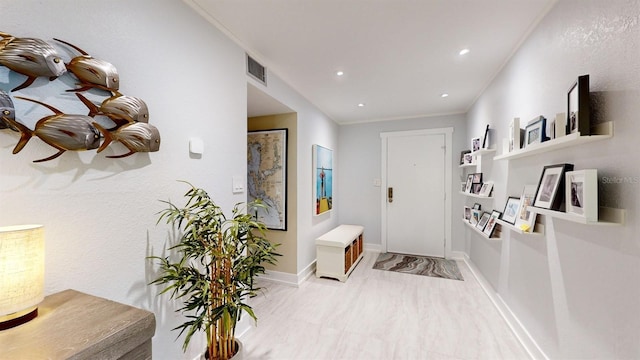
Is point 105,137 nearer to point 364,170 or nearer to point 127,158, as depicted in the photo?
point 127,158

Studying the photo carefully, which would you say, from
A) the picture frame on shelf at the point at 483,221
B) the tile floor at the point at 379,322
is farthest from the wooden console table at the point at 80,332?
the picture frame on shelf at the point at 483,221

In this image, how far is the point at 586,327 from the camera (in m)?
1.21

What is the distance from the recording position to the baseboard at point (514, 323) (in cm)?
167

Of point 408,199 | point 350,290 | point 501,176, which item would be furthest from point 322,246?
point 501,176

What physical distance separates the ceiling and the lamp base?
1707mm

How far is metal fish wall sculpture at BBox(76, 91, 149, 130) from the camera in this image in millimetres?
1070

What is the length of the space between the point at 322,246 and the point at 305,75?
6.82 feet

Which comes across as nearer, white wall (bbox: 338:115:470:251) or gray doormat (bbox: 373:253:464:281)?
gray doormat (bbox: 373:253:464:281)

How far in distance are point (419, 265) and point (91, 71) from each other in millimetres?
3957

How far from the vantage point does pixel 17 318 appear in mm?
737

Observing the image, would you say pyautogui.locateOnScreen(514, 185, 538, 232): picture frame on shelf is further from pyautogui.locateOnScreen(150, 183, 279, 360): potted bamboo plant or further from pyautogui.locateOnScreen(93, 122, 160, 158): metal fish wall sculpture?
pyautogui.locateOnScreen(93, 122, 160, 158): metal fish wall sculpture

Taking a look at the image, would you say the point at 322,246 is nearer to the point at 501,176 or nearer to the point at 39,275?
the point at 501,176

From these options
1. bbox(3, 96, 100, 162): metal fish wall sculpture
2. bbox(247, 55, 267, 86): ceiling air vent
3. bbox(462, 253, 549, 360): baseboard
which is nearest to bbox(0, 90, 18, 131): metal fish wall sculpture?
bbox(3, 96, 100, 162): metal fish wall sculpture

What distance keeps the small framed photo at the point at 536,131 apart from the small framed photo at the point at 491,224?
85 centimetres
